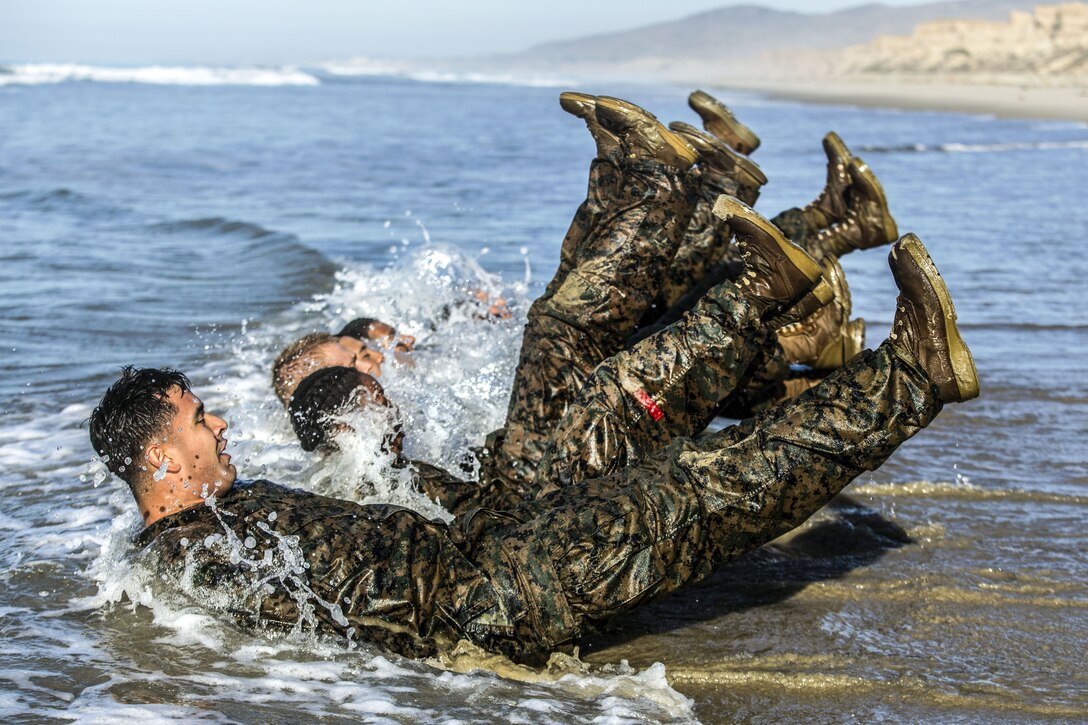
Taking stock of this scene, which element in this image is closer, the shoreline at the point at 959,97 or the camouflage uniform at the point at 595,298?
the camouflage uniform at the point at 595,298

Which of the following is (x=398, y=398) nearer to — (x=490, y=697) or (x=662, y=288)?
(x=662, y=288)

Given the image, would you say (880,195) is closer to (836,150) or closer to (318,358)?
(836,150)

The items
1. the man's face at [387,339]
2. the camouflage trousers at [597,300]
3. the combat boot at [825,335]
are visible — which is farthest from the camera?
the man's face at [387,339]

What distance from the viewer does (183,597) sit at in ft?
12.8

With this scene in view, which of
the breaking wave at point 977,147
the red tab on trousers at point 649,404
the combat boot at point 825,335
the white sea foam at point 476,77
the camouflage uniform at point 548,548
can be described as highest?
the white sea foam at point 476,77

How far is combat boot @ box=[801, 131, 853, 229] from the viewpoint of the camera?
603 cm

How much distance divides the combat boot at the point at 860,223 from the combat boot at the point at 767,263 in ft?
6.46

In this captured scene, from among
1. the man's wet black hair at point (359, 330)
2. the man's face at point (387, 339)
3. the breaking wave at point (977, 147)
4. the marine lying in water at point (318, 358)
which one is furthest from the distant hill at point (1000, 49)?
the marine lying in water at point (318, 358)

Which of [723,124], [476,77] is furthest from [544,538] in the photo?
[476,77]

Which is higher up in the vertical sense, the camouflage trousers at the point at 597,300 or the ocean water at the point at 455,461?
the camouflage trousers at the point at 597,300

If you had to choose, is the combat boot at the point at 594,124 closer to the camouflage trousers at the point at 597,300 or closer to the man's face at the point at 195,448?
the camouflage trousers at the point at 597,300

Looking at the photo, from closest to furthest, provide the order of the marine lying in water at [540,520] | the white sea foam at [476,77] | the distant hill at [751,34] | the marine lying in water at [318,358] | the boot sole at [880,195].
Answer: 1. the marine lying in water at [540,520]
2. the marine lying in water at [318,358]
3. the boot sole at [880,195]
4. the white sea foam at [476,77]
5. the distant hill at [751,34]

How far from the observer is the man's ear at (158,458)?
377 cm

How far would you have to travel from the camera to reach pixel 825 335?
5.31m
